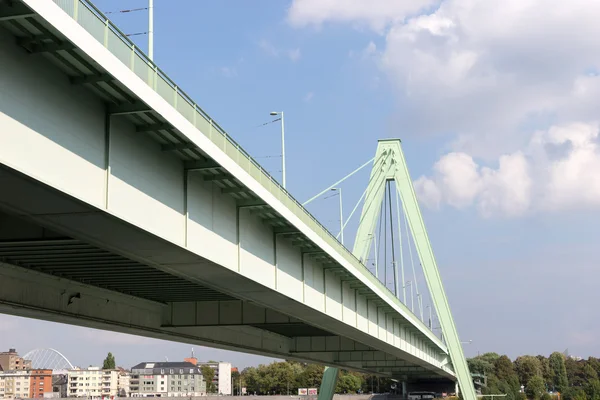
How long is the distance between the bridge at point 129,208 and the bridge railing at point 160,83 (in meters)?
0.04

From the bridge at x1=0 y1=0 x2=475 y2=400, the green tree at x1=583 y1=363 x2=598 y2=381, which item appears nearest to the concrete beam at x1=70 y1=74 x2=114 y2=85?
the bridge at x1=0 y1=0 x2=475 y2=400

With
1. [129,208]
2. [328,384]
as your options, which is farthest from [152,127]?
[328,384]

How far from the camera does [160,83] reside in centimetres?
1558

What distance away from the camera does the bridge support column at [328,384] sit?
6944 centimetres

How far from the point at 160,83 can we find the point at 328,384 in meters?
59.2

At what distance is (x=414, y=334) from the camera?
61.0 m

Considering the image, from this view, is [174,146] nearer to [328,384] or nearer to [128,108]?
[128,108]

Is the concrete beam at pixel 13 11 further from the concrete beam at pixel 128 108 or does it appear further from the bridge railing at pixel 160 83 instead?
the concrete beam at pixel 128 108

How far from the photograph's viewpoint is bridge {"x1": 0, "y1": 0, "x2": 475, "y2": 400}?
12248mm

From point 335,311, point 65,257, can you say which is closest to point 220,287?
point 65,257

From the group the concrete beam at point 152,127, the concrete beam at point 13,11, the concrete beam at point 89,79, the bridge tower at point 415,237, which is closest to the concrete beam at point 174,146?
the concrete beam at point 152,127

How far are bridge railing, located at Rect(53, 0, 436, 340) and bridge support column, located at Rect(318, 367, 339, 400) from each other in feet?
158

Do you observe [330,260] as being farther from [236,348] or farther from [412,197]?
[412,197]

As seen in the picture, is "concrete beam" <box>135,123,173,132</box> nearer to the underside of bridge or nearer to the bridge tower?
the underside of bridge
